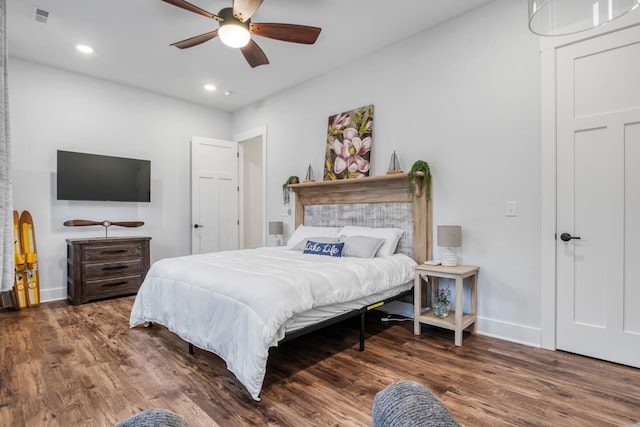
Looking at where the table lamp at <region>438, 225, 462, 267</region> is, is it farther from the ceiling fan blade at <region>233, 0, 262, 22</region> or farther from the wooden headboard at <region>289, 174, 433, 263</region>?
the ceiling fan blade at <region>233, 0, 262, 22</region>

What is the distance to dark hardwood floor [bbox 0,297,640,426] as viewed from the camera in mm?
1753

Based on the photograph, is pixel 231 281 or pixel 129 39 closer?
pixel 231 281

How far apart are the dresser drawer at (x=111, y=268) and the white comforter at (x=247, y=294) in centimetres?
146

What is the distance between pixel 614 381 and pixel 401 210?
205 centimetres

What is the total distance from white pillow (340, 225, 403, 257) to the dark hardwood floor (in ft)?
2.59

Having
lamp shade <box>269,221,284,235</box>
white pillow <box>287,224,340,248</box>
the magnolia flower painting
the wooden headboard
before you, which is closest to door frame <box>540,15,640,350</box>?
the wooden headboard

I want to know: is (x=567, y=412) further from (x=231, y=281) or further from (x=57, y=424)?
(x=57, y=424)

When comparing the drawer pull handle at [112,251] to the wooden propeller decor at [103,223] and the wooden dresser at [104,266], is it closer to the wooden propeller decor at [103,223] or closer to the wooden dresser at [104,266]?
the wooden dresser at [104,266]

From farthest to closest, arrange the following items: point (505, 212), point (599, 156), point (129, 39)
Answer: point (129, 39) → point (505, 212) → point (599, 156)

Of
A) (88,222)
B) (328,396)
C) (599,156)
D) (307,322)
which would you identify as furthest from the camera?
(88,222)

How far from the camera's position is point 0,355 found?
8.20 feet

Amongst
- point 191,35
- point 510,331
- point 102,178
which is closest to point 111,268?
point 102,178

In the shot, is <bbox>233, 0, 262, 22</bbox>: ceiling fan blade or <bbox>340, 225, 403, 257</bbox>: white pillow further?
<bbox>340, 225, 403, 257</bbox>: white pillow

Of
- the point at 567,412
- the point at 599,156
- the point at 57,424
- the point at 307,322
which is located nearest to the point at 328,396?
the point at 307,322
